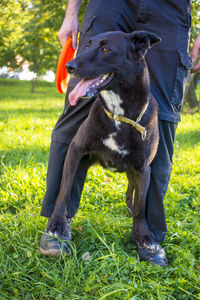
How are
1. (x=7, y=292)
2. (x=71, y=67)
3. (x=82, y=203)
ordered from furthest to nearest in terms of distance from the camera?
(x=82, y=203)
(x=71, y=67)
(x=7, y=292)

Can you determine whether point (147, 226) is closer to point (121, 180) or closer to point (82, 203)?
point (82, 203)

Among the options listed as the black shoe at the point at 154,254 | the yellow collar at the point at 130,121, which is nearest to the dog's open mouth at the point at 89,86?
the yellow collar at the point at 130,121

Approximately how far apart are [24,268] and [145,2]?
6.60 ft

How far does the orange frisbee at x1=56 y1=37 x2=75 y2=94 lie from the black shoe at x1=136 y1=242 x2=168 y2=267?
1450 millimetres

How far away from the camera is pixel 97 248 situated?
2393mm

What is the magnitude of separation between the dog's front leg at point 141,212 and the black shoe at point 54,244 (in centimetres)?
55

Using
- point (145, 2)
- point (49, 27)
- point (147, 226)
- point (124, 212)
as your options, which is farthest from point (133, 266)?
point (49, 27)

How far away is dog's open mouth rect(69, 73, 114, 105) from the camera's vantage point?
2096 mm

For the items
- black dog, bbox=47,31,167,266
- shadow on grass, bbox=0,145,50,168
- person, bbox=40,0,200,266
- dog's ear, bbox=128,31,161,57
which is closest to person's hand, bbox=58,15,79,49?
person, bbox=40,0,200,266

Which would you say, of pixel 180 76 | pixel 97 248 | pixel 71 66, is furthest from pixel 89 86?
pixel 97 248

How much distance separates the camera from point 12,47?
14.0 m

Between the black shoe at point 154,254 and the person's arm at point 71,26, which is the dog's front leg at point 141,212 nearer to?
the black shoe at point 154,254

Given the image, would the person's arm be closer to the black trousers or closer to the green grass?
the black trousers

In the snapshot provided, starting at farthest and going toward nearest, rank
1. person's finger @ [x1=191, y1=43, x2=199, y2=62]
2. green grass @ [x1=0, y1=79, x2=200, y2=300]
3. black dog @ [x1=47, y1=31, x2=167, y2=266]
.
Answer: person's finger @ [x1=191, y1=43, x2=199, y2=62] < black dog @ [x1=47, y1=31, x2=167, y2=266] < green grass @ [x1=0, y1=79, x2=200, y2=300]
